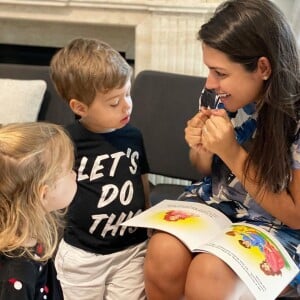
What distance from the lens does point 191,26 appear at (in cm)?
222

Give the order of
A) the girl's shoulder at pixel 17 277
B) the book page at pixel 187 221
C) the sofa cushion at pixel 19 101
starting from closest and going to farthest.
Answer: the girl's shoulder at pixel 17 277 < the book page at pixel 187 221 < the sofa cushion at pixel 19 101

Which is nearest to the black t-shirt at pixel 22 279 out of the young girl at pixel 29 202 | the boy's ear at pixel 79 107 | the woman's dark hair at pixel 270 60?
the young girl at pixel 29 202

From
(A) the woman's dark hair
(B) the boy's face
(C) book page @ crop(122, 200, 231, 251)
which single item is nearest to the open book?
(C) book page @ crop(122, 200, 231, 251)

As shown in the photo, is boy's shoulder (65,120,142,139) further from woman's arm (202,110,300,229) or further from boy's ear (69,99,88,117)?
woman's arm (202,110,300,229)

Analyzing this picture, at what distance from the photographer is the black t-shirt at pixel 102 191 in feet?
4.38

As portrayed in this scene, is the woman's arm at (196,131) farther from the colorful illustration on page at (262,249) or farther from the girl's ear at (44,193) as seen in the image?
the girl's ear at (44,193)

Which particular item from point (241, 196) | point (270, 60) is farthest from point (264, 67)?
point (241, 196)

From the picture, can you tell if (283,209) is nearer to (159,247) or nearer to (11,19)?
(159,247)

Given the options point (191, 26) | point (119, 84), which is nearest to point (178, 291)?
point (119, 84)

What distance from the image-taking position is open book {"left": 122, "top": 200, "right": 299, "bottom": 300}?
120 cm

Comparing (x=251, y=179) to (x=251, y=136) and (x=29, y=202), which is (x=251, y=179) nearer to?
(x=251, y=136)

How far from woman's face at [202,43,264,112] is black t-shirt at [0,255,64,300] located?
542 millimetres

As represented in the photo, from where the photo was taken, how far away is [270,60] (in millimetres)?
1215

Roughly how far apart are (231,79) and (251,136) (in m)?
0.20
